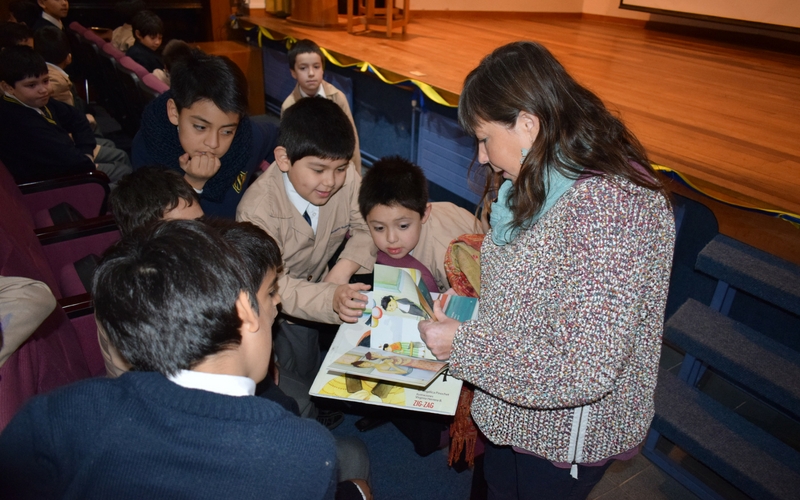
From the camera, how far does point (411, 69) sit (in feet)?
13.0

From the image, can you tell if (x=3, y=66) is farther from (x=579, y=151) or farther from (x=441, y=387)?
(x=579, y=151)

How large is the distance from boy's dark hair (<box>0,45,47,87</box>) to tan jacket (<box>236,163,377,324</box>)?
6.57ft

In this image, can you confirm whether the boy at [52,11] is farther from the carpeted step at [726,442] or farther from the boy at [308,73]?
the carpeted step at [726,442]

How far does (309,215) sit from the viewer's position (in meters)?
1.84

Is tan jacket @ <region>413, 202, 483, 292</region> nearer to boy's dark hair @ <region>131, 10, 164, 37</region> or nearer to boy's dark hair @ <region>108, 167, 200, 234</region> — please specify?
boy's dark hair @ <region>108, 167, 200, 234</region>

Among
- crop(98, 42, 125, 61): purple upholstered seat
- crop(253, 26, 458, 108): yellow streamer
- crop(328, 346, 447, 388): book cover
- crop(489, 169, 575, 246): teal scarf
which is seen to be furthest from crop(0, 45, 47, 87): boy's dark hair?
crop(489, 169, 575, 246): teal scarf

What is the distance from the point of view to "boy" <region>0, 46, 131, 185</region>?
2582mm

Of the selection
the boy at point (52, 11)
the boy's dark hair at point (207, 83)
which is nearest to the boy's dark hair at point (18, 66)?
the boy's dark hair at point (207, 83)

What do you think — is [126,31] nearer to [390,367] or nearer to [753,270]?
[390,367]

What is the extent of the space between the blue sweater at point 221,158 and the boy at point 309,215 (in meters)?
0.31

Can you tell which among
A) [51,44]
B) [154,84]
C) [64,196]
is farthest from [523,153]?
[51,44]

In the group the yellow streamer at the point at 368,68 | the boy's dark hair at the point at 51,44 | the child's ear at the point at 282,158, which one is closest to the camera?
the child's ear at the point at 282,158

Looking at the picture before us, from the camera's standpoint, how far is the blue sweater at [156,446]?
2.15 ft

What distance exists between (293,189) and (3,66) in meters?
2.27
